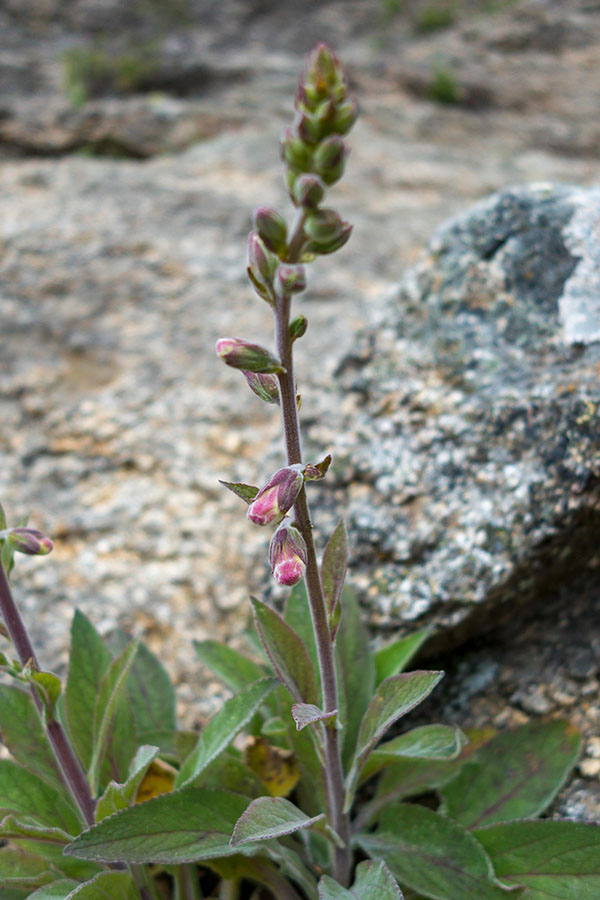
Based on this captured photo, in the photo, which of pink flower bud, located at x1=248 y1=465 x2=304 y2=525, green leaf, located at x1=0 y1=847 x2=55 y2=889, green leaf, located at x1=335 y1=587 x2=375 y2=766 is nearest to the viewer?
pink flower bud, located at x1=248 y1=465 x2=304 y2=525

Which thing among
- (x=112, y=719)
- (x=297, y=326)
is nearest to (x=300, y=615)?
(x=112, y=719)

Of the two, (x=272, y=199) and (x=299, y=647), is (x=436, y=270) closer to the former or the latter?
(x=299, y=647)

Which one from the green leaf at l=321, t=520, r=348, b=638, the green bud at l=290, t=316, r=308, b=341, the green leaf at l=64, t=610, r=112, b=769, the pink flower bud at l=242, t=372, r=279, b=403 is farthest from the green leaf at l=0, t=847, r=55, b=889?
the green bud at l=290, t=316, r=308, b=341

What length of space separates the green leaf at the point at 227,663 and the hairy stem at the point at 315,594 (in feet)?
1.75

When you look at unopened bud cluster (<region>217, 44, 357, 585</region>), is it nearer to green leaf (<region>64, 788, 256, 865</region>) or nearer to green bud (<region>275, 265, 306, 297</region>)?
green bud (<region>275, 265, 306, 297</region>)

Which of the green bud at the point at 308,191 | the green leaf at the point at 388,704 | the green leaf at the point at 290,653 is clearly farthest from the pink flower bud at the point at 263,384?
the green leaf at the point at 388,704

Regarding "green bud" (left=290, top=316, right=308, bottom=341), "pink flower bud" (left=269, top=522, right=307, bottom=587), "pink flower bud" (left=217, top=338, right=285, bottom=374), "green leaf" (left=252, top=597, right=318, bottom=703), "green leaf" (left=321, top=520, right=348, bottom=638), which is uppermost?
"green bud" (left=290, top=316, right=308, bottom=341)

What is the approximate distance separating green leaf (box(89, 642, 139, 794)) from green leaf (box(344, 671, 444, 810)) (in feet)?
2.18

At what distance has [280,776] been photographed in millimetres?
2428

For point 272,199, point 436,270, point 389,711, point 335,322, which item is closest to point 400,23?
point 272,199

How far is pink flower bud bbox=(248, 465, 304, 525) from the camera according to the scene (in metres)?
1.55

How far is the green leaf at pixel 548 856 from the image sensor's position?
194 centimetres

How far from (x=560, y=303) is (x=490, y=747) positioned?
1532mm

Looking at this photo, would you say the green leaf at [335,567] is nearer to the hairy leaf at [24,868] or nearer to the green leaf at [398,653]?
the green leaf at [398,653]
